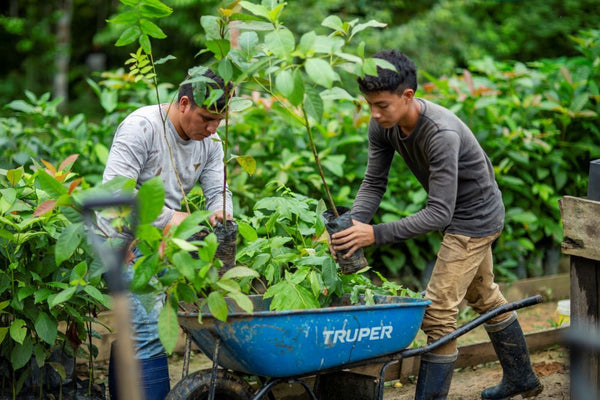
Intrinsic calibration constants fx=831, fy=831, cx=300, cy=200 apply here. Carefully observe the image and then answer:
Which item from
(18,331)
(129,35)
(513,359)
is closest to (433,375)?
(513,359)

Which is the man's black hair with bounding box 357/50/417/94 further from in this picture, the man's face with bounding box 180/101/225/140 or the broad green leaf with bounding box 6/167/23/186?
the broad green leaf with bounding box 6/167/23/186

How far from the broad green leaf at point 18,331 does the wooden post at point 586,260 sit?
2.19 meters

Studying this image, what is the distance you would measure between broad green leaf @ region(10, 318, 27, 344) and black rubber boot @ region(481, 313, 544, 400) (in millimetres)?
2061

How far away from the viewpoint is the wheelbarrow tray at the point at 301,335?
292 cm

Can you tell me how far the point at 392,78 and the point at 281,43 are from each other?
27.0 inches

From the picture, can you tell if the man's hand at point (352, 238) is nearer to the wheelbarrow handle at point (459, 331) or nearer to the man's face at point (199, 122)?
the wheelbarrow handle at point (459, 331)

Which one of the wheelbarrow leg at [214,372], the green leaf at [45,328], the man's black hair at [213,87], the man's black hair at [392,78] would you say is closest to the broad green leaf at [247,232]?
the man's black hair at [213,87]

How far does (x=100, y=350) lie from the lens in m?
4.55

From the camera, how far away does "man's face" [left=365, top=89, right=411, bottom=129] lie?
10.8 feet

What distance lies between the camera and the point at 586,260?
3.29m

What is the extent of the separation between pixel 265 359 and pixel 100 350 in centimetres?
186

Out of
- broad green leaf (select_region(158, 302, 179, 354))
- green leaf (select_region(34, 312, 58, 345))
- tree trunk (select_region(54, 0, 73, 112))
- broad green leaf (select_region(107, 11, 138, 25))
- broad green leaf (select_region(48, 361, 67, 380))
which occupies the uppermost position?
broad green leaf (select_region(107, 11, 138, 25))

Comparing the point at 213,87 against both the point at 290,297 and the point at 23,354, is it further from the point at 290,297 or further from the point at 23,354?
the point at 23,354

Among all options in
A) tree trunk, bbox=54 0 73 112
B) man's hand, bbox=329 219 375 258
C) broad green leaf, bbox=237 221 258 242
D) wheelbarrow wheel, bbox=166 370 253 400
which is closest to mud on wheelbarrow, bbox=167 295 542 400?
wheelbarrow wheel, bbox=166 370 253 400
